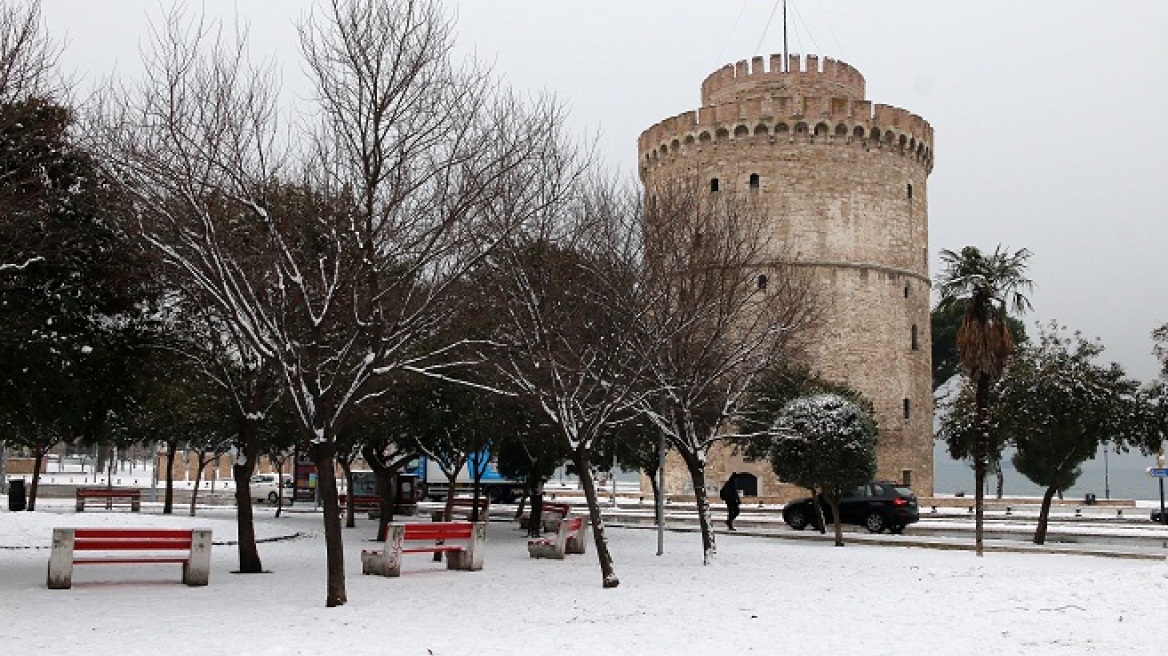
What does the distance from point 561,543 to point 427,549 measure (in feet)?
11.3

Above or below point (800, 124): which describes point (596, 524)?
below

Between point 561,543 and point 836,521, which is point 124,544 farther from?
point 836,521

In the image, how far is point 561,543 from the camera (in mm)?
17875

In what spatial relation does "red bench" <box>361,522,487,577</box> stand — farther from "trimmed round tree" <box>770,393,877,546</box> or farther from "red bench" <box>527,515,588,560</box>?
"trimmed round tree" <box>770,393,877,546</box>

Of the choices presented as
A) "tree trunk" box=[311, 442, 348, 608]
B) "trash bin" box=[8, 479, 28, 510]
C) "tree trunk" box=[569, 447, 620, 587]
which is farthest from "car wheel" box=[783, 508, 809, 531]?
"trash bin" box=[8, 479, 28, 510]

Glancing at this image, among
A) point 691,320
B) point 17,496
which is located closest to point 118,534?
point 691,320

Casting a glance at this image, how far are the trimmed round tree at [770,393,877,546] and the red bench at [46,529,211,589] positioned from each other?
39.7ft

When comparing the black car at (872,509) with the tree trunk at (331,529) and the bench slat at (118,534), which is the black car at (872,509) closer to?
the tree trunk at (331,529)

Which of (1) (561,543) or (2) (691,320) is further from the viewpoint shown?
(1) (561,543)

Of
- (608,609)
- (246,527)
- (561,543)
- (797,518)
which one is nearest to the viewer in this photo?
(608,609)

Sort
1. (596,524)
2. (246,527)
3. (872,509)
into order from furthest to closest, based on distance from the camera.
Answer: (872,509)
(246,527)
(596,524)

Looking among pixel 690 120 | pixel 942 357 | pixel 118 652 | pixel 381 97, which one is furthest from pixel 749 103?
pixel 118 652

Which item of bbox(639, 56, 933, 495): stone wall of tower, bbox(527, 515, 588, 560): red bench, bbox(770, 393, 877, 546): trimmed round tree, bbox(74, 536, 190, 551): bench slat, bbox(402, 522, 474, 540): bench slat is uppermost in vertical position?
bbox(639, 56, 933, 495): stone wall of tower

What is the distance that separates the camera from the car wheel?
91.7ft
